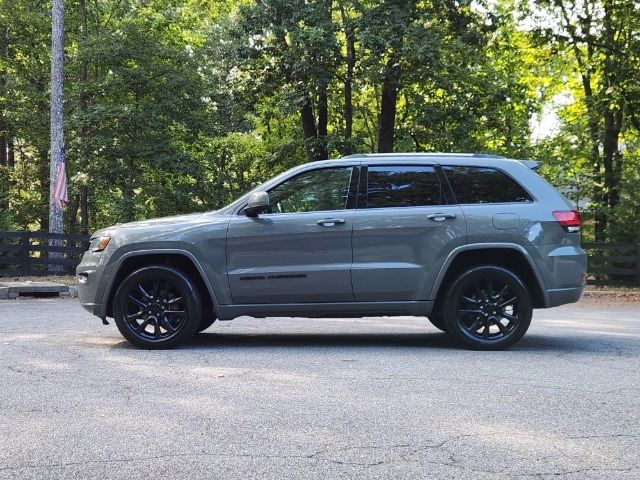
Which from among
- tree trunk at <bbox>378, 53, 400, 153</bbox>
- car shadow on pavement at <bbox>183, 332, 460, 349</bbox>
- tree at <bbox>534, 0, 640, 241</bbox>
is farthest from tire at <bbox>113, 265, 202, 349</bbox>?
tree trunk at <bbox>378, 53, 400, 153</bbox>

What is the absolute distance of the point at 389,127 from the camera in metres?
25.1

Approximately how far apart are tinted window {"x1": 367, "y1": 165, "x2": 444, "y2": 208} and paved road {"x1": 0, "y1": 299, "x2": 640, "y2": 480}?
59.1 inches

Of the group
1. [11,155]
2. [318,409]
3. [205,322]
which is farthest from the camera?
[11,155]

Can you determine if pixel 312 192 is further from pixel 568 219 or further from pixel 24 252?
pixel 24 252

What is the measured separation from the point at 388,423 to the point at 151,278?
376cm

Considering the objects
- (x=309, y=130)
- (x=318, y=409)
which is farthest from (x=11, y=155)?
(x=318, y=409)

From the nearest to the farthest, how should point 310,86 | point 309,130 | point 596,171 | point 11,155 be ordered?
point 310,86
point 596,171
point 309,130
point 11,155

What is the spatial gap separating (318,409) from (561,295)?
3.51 m

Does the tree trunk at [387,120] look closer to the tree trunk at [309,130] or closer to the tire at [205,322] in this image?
the tree trunk at [309,130]

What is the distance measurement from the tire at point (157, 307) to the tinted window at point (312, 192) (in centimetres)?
124

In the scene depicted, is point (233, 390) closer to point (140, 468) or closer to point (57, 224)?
point (140, 468)

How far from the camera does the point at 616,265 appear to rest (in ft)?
62.2

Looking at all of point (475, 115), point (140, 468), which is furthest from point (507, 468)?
point (475, 115)

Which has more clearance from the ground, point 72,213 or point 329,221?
point 72,213
